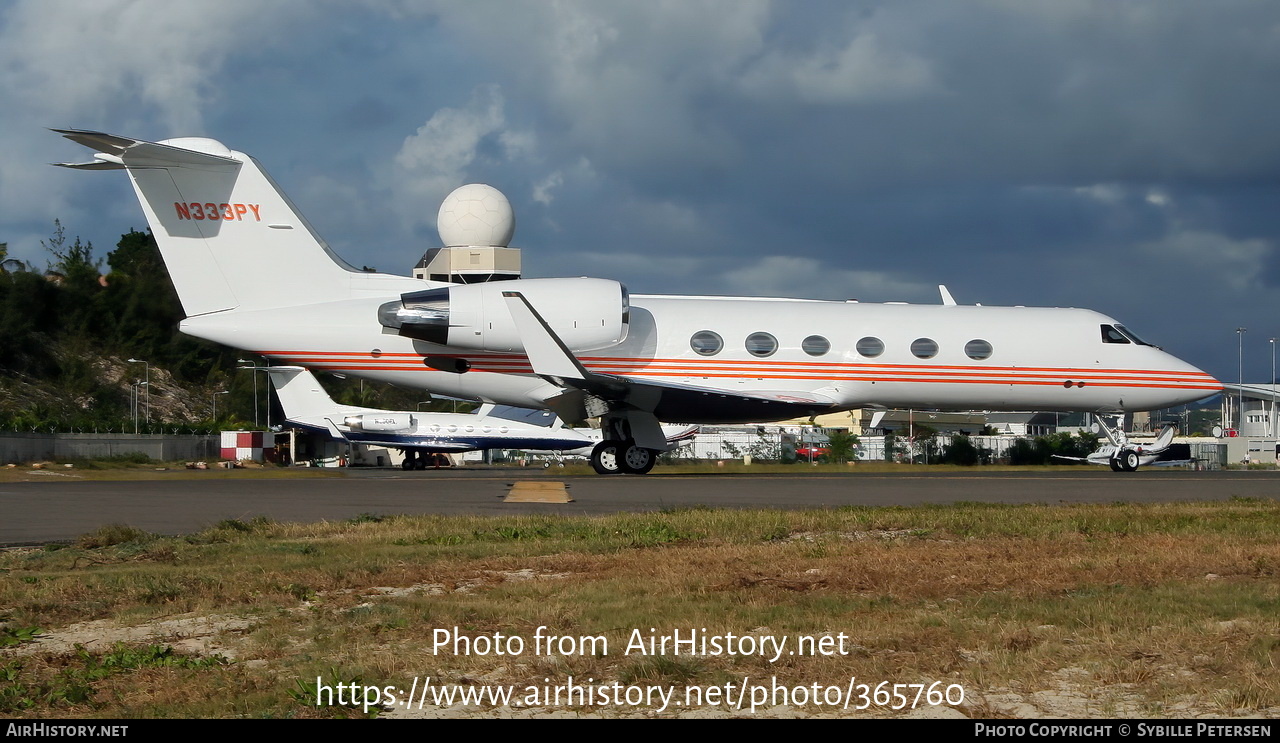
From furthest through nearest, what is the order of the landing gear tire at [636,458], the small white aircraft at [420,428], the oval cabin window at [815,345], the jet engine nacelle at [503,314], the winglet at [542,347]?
the small white aircraft at [420,428] < the oval cabin window at [815,345] < the landing gear tire at [636,458] < the jet engine nacelle at [503,314] < the winglet at [542,347]

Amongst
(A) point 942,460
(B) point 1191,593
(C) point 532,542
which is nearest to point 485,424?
(A) point 942,460

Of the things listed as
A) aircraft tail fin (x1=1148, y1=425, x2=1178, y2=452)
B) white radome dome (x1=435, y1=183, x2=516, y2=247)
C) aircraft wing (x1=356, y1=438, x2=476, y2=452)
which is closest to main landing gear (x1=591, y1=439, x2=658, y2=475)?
aircraft tail fin (x1=1148, y1=425, x2=1178, y2=452)

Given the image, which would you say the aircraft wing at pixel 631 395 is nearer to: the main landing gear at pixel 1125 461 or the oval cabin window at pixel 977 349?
the oval cabin window at pixel 977 349

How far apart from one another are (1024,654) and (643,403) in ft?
53.1

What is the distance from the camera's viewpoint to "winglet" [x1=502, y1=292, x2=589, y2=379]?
774 inches

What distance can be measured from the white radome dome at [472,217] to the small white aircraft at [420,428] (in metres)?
12.2

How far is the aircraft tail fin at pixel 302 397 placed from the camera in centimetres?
4138

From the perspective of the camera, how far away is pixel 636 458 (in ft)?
71.8

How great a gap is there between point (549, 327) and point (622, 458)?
334cm

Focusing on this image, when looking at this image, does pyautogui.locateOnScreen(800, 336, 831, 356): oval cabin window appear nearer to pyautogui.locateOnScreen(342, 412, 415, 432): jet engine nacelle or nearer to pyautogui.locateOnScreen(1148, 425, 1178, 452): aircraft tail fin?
pyautogui.locateOnScreen(1148, 425, 1178, 452): aircraft tail fin

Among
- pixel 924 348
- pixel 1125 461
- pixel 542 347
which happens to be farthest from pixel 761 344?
pixel 1125 461

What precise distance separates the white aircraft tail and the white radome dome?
104 ft

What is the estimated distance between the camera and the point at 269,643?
224 inches

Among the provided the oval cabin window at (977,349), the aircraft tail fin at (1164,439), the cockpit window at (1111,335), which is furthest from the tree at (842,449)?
the oval cabin window at (977,349)
